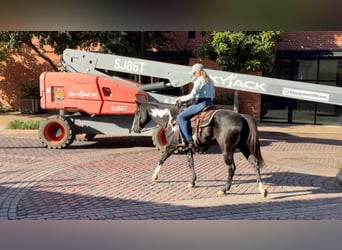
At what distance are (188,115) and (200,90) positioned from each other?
0.50 metres

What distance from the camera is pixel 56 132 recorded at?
38.2ft

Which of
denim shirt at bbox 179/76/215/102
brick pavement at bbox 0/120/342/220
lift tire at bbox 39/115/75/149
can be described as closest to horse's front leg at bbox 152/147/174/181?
brick pavement at bbox 0/120/342/220

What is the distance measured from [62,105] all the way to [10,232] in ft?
22.8

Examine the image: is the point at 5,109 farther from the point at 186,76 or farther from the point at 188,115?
the point at 188,115

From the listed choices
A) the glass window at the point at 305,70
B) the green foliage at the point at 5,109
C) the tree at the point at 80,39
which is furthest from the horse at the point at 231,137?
the green foliage at the point at 5,109

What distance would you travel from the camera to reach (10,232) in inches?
186

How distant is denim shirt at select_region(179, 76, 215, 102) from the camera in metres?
7.25

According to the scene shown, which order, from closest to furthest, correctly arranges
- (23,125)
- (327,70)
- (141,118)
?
(141,118), (23,125), (327,70)

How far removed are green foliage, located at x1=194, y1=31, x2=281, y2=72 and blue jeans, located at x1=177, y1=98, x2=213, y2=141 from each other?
29.0 ft

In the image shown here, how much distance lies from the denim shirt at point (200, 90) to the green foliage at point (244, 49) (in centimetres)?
883

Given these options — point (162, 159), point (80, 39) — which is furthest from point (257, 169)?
point (80, 39)
